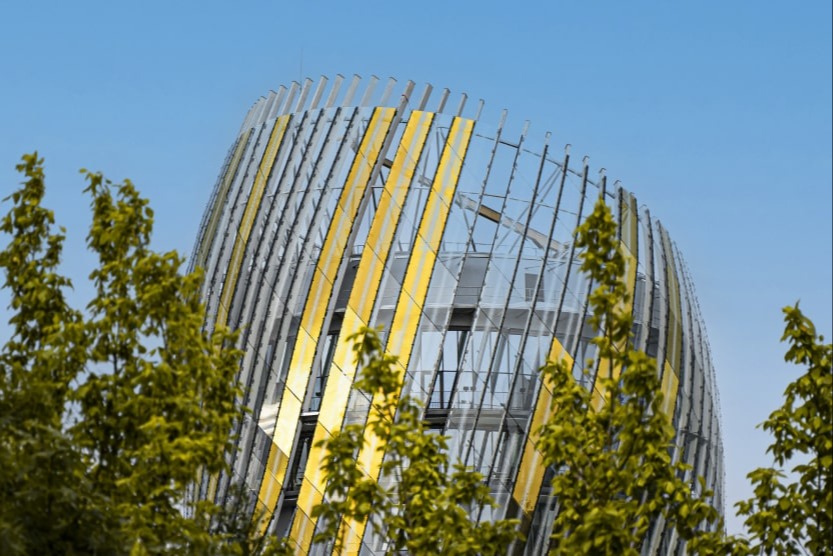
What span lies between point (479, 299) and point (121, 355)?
13.8 m

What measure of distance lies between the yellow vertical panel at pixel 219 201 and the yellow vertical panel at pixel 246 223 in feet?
6.41

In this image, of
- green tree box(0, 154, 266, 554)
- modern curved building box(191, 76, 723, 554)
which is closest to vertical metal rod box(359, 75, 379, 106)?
modern curved building box(191, 76, 723, 554)

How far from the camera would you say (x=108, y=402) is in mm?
15953

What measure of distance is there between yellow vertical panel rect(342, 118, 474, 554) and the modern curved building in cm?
3

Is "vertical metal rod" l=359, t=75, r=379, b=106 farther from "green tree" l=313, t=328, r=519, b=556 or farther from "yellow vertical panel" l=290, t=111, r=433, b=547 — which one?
"green tree" l=313, t=328, r=519, b=556

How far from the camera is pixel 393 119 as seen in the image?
3128cm

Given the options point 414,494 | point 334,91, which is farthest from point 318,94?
point 414,494

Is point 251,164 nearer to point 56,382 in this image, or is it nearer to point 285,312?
point 285,312

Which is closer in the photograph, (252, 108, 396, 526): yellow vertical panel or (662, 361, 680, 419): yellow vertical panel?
(252, 108, 396, 526): yellow vertical panel

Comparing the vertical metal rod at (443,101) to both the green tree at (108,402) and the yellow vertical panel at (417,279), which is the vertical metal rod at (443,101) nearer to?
the yellow vertical panel at (417,279)

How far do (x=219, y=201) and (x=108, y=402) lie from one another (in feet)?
64.7

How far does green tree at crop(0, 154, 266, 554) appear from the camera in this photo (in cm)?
1447

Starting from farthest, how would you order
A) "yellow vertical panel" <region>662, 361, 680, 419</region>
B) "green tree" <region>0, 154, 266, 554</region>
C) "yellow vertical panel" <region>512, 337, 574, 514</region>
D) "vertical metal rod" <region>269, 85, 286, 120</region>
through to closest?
"vertical metal rod" <region>269, 85, 286, 120</region> → "yellow vertical panel" <region>662, 361, 680, 419</region> → "yellow vertical panel" <region>512, 337, 574, 514</region> → "green tree" <region>0, 154, 266, 554</region>

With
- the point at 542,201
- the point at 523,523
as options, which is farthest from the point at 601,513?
the point at 542,201
